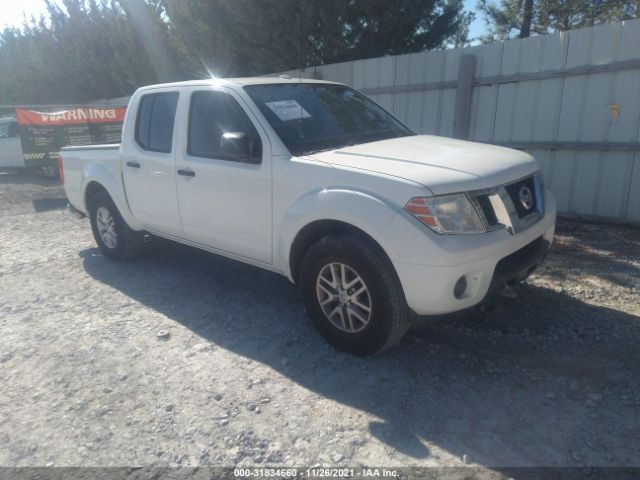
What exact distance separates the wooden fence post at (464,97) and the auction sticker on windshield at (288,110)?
391 centimetres

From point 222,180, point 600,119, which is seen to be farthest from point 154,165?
point 600,119

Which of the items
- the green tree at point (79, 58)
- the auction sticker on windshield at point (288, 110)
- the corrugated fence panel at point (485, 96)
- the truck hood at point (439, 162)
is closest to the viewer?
the truck hood at point (439, 162)

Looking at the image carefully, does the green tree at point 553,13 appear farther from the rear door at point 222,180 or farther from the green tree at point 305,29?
the rear door at point 222,180

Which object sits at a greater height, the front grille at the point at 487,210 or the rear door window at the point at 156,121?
the rear door window at the point at 156,121

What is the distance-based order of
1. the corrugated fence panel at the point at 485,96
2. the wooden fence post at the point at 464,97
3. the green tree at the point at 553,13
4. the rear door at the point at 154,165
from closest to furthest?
1. the rear door at the point at 154,165
2. the corrugated fence panel at the point at 485,96
3. the wooden fence post at the point at 464,97
4. the green tree at the point at 553,13

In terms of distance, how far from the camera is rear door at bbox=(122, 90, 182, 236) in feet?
15.1

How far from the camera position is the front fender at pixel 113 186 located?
527 cm

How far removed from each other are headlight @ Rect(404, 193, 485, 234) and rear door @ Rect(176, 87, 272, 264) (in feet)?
4.08

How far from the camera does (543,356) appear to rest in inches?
134

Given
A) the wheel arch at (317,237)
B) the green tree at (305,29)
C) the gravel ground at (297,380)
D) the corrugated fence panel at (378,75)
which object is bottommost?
the gravel ground at (297,380)

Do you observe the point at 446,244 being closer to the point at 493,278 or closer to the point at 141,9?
the point at 493,278

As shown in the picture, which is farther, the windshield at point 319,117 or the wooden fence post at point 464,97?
the wooden fence post at point 464,97

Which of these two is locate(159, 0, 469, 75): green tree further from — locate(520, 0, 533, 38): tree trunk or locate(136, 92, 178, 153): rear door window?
locate(136, 92, 178, 153): rear door window

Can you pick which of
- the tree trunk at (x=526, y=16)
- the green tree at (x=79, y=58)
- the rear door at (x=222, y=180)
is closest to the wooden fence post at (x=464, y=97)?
the rear door at (x=222, y=180)
